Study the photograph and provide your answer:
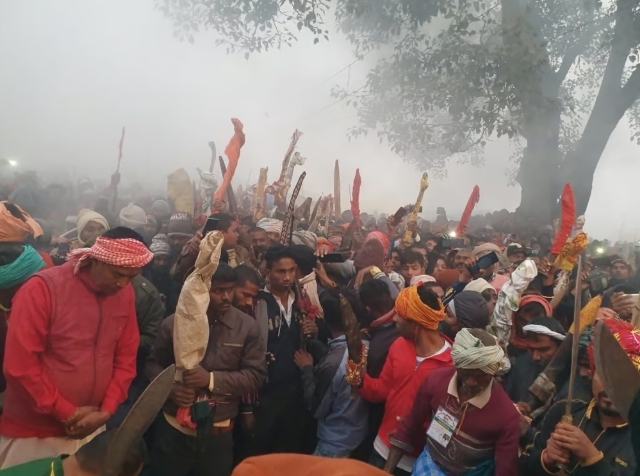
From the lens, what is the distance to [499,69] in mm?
10516

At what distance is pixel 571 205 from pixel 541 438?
134 inches

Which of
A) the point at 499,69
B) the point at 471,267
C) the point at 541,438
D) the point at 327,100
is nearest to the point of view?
the point at 541,438

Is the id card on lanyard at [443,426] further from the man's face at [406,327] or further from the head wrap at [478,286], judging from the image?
the head wrap at [478,286]

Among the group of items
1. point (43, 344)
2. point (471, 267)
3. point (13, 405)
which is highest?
point (471, 267)

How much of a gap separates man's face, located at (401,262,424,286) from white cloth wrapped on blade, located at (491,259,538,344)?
1414mm

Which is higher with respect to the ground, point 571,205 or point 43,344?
point 571,205

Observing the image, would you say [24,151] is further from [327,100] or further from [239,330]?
[239,330]

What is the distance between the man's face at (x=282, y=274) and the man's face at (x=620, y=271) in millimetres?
5053

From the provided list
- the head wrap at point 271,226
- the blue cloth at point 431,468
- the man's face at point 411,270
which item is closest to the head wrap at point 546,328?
→ the blue cloth at point 431,468

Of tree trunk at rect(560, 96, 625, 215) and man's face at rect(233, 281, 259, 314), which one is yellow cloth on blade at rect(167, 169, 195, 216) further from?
tree trunk at rect(560, 96, 625, 215)

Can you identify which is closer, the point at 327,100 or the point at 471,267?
the point at 471,267

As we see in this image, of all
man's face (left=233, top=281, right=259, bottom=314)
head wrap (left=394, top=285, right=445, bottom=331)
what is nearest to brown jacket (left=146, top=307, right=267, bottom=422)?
man's face (left=233, top=281, right=259, bottom=314)

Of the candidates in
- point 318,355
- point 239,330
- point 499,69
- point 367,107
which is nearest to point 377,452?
point 318,355

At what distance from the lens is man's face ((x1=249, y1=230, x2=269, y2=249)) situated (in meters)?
4.77
